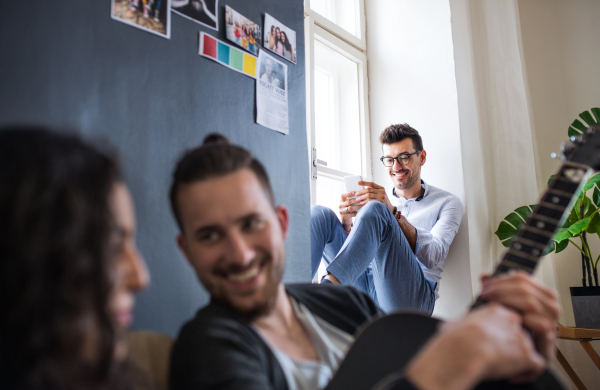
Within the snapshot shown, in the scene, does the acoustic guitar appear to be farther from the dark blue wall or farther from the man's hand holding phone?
the man's hand holding phone

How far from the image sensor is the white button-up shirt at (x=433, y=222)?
207 cm

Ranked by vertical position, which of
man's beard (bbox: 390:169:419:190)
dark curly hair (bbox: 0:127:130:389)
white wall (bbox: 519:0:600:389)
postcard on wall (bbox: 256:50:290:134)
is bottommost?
dark curly hair (bbox: 0:127:130:389)

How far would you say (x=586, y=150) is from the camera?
78 cm

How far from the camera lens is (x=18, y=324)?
41 cm

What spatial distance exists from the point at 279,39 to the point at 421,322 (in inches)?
41.6

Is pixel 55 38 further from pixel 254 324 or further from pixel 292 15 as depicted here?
pixel 292 15

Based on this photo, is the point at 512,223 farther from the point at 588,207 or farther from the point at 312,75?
the point at 312,75

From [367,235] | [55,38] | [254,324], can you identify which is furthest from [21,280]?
[367,235]

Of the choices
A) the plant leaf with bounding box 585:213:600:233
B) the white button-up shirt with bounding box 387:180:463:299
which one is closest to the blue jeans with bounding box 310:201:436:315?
the white button-up shirt with bounding box 387:180:463:299

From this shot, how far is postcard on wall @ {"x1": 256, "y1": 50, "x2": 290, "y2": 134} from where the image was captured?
4.37 ft

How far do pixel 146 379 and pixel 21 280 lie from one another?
240mm

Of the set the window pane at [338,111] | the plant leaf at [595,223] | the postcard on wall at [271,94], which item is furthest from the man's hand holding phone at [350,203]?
the plant leaf at [595,223]

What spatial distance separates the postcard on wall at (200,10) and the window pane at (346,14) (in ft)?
5.84

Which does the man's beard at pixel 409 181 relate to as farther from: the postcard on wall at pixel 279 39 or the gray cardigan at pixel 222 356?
the gray cardigan at pixel 222 356
